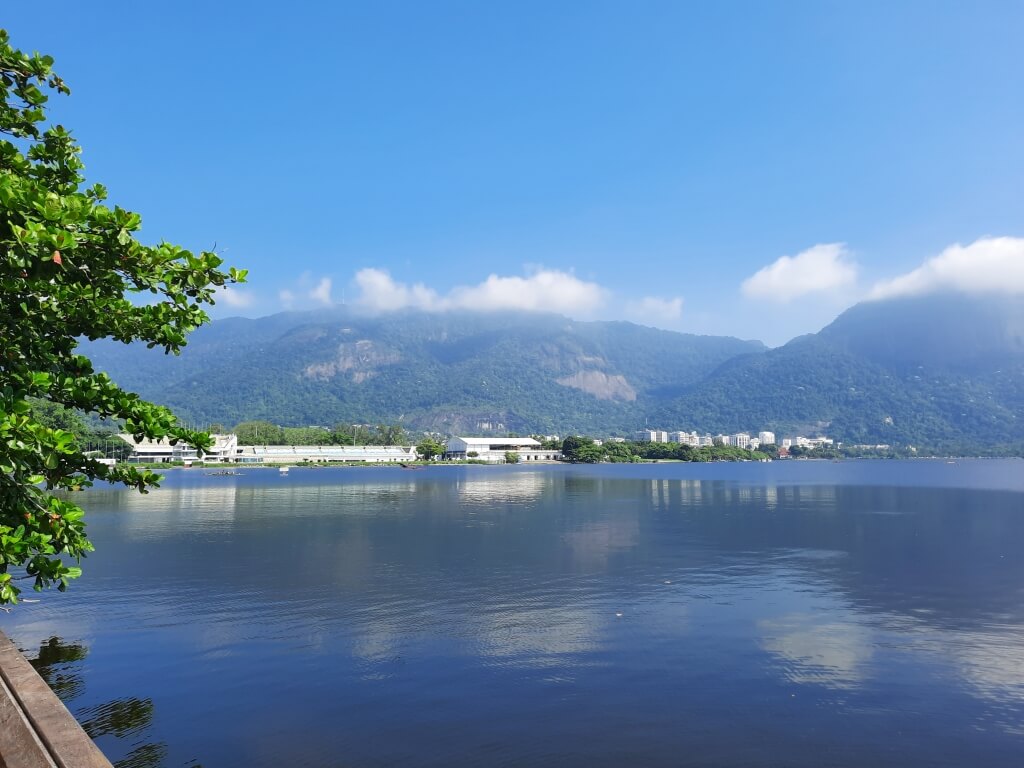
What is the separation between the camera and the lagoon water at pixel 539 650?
13.8 m

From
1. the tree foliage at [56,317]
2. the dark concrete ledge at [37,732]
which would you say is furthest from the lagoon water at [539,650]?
the tree foliage at [56,317]

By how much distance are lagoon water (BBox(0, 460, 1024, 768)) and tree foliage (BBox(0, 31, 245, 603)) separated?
8620 millimetres

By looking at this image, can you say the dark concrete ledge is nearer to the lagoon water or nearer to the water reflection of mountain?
the water reflection of mountain

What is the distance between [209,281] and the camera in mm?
7152

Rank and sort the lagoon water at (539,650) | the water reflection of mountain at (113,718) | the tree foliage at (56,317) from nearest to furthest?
the tree foliage at (56,317)
the water reflection of mountain at (113,718)
the lagoon water at (539,650)

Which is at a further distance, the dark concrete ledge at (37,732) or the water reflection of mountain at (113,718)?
the water reflection of mountain at (113,718)

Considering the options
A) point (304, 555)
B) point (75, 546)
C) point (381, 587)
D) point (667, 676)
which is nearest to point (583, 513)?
point (304, 555)

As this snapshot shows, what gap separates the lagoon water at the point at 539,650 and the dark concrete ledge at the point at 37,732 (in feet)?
20.4

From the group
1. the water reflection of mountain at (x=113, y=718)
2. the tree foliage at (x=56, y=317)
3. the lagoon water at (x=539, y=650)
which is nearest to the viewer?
the tree foliage at (x=56, y=317)

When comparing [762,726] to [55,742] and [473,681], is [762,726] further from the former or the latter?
[55,742]

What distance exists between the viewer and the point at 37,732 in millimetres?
6469

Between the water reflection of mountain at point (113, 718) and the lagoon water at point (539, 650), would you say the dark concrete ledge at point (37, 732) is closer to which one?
the water reflection of mountain at point (113, 718)

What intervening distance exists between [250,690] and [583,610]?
12610 millimetres

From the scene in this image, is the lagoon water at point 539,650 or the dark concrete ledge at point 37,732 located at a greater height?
the dark concrete ledge at point 37,732
